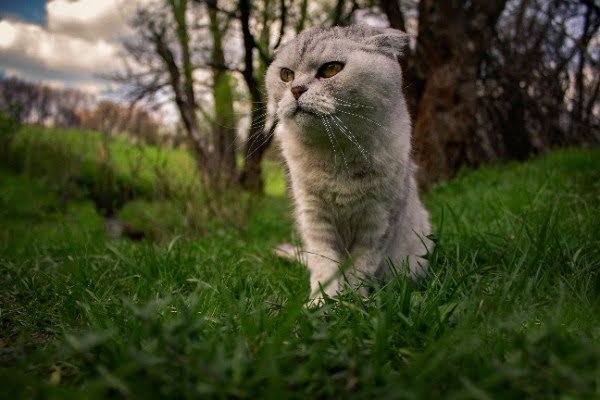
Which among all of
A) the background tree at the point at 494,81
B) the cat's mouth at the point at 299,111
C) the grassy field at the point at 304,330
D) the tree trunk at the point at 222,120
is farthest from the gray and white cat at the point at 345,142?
the background tree at the point at 494,81

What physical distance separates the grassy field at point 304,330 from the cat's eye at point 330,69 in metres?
1.10

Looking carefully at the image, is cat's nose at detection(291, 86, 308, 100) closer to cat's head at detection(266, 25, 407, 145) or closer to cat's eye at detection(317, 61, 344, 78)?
cat's head at detection(266, 25, 407, 145)

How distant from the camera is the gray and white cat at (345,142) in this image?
6.86 ft

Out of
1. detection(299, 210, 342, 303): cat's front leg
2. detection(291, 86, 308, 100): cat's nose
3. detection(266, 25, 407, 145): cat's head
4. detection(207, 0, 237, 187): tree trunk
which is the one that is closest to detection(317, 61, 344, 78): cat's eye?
detection(266, 25, 407, 145): cat's head

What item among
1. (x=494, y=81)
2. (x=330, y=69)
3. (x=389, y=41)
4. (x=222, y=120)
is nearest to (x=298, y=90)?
(x=330, y=69)

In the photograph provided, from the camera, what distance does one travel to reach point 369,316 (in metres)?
1.44

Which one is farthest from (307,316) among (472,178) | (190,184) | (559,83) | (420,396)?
(559,83)

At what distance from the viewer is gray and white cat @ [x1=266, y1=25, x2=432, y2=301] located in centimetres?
209

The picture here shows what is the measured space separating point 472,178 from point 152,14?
7209 mm

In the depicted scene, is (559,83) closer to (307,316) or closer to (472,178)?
(472,178)

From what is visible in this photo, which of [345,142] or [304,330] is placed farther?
[345,142]

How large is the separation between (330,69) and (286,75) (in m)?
0.30

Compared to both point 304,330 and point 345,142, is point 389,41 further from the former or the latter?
point 304,330

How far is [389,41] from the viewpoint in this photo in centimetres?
238
